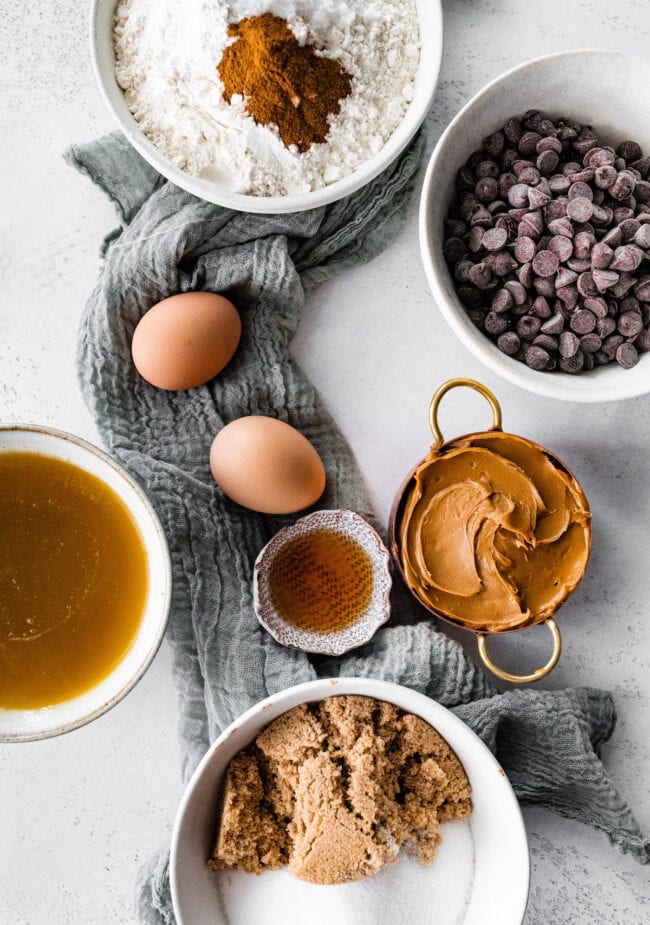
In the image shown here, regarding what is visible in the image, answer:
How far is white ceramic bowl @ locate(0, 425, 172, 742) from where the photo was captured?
939 mm

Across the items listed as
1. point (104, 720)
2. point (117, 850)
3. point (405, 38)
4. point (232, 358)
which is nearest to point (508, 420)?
point (232, 358)

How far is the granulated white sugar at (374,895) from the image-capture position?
3.11ft

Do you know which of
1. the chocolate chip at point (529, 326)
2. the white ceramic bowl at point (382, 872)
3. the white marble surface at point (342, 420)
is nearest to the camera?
the white ceramic bowl at point (382, 872)

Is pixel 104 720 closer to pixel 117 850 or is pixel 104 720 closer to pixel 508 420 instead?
pixel 117 850

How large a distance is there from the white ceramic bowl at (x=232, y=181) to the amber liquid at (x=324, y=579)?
435mm

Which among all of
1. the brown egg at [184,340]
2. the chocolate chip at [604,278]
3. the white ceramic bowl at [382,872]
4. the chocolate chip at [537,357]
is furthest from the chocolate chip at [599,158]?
the white ceramic bowl at [382,872]

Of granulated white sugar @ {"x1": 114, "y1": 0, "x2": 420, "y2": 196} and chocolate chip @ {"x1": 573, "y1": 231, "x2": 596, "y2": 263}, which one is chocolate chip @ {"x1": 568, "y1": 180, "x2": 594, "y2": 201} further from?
granulated white sugar @ {"x1": 114, "y1": 0, "x2": 420, "y2": 196}

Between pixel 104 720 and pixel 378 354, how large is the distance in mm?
652

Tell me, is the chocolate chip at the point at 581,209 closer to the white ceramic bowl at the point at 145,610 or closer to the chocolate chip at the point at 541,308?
the chocolate chip at the point at 541,308

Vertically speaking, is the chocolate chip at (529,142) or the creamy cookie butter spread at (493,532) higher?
the chocolate chip at (529,142)

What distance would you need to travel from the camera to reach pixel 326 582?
110 cm

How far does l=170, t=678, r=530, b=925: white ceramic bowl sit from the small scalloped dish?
0.42ft

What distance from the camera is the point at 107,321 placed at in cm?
109

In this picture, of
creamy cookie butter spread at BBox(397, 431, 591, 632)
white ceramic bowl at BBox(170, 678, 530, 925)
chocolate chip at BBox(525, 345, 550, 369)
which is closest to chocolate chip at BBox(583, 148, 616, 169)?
chocolate chip at BBox(525, 345, 550, 369)
